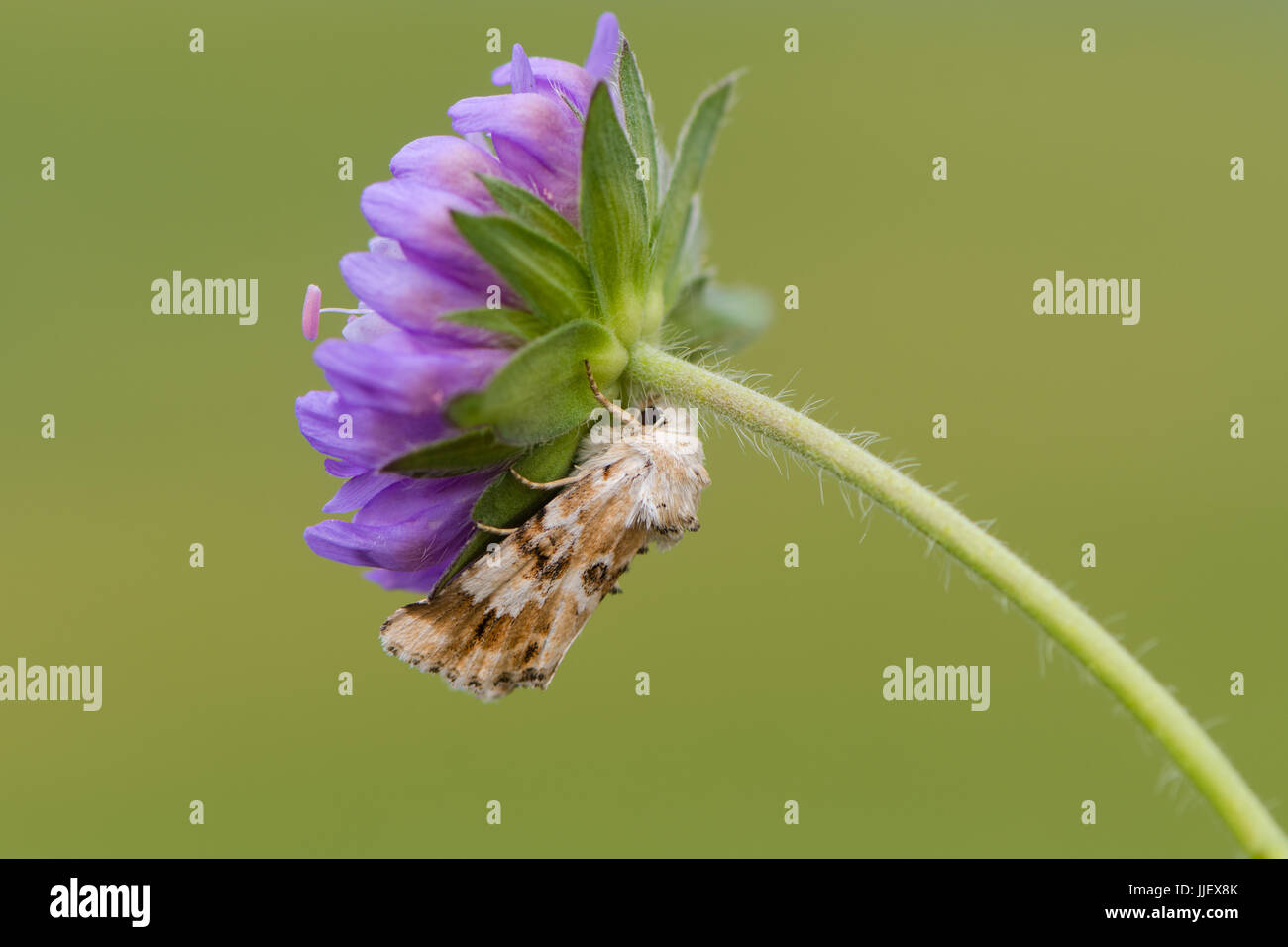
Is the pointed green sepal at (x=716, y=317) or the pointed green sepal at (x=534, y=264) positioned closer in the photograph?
the pointed green sepal at (x=534, y=264)

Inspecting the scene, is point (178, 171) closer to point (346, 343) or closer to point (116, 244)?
point (116, 244)

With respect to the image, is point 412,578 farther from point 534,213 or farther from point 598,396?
point 534,213

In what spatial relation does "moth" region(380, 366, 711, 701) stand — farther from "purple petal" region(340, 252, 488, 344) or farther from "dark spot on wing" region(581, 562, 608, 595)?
"purple petal" region(340, 252, 488, 344)

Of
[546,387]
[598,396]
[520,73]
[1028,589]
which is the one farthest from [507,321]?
[1028,589]

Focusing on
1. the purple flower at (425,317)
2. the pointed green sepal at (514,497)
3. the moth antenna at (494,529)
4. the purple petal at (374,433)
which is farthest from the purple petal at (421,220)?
the moth antenna at (494,529)

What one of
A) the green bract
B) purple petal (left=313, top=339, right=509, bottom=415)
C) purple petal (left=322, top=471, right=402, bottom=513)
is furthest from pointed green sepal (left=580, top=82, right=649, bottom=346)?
purple petal (left=322, top=471, right=402, bottom=513)

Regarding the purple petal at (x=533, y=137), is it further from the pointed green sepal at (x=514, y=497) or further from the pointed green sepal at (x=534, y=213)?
the pointed green sepal at (x=514, y=497)
